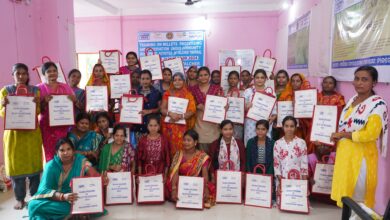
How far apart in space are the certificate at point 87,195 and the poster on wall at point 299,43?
3638 mm

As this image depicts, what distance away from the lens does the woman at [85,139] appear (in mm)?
2918

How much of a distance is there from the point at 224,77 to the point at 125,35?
5063mm

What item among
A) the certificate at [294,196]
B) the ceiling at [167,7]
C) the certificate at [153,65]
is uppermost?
the ceiling at [167,7]

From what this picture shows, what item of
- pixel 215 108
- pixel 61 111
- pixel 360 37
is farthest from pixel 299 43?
pixel 61 111

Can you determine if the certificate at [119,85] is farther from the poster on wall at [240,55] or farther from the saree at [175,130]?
the poster on wall at [240,55]

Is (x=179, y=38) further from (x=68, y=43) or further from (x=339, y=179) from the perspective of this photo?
(x=339, y=179)

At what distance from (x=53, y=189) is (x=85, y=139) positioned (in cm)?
64

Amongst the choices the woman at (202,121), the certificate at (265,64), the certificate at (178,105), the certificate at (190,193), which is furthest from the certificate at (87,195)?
the certificate at (265,64)

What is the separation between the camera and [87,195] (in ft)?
7.69

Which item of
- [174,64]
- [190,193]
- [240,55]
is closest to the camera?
[190,193]

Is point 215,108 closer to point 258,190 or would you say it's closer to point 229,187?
point 229,187

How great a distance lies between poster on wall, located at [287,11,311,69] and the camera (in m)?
4.61

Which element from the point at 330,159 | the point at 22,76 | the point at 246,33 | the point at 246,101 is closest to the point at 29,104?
the point at 22,76

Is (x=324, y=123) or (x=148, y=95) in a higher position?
(x=148, y=95)
